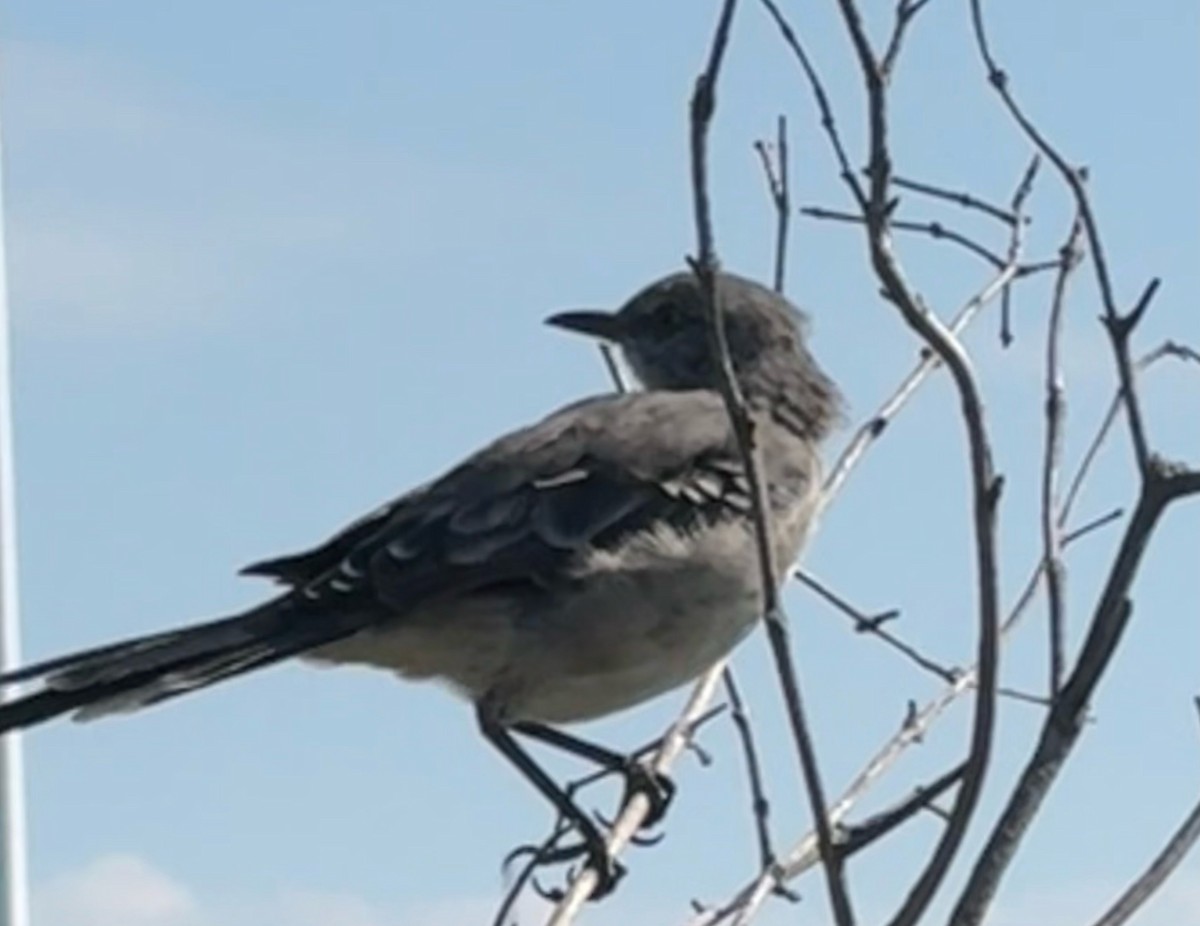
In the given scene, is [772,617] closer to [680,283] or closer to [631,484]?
[631,484]

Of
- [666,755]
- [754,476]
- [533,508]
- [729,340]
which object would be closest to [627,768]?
[666,755]

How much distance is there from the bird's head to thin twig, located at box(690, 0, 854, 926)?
12.0 ft

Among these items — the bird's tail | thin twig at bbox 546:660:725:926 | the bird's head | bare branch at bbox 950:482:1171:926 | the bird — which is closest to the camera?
bare branch at bbox 950:482:1171:926

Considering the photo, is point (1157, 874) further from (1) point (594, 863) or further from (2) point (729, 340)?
(2) point (729, 340)

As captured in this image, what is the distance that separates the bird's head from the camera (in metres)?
6.49

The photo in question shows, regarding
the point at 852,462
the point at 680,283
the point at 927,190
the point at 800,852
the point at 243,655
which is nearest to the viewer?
the point at 927,190

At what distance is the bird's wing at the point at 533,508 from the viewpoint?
539cm

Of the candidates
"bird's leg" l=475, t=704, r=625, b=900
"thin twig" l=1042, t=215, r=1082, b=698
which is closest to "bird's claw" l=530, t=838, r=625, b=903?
"bird's leg" l=475, t=704, r=625, b=900

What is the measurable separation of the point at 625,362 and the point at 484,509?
1250 mm

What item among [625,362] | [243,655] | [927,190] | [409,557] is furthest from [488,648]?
[927,190]

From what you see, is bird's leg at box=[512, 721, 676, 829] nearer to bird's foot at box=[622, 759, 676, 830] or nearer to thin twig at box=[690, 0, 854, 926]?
bird's foot at box=[622, 759, 676, 830]

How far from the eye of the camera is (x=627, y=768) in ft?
16.7

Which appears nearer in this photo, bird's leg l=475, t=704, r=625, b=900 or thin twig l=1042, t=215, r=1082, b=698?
thin twig l=1042, t=215, r=1082, b=698

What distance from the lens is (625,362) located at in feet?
22.0
